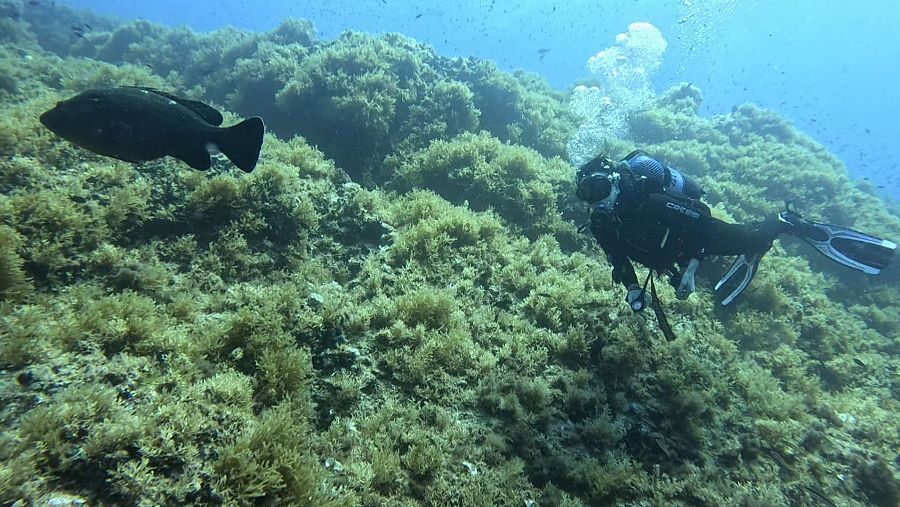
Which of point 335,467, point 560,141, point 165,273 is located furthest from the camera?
point 560,141

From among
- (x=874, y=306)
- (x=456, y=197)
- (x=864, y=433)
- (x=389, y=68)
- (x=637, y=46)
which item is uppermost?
(x=637, y=46)

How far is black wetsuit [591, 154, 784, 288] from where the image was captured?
19.1 feet

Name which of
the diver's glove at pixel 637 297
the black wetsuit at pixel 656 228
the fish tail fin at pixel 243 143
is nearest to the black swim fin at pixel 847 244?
the black wetsuit at pixel 656 228

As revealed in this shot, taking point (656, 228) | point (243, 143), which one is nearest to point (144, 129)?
point (243, 143)

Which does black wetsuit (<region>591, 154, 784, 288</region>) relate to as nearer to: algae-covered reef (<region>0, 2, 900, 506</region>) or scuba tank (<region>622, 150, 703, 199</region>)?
scuba tank (<region>622, 150, 703, 199</region>)

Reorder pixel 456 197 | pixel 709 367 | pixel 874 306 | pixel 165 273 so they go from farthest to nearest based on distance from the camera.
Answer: pixel 874 306
pixel 456 197
pixel 709 367
pixel 165 273

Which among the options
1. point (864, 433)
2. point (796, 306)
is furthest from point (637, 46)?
point (864, 433)

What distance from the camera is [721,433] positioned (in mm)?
5062

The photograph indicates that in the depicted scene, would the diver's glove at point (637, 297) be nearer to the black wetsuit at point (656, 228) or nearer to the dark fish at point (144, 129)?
the black wetsuit at point (656, 228)

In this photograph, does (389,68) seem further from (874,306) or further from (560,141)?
(874,306)

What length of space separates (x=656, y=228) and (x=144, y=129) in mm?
6403

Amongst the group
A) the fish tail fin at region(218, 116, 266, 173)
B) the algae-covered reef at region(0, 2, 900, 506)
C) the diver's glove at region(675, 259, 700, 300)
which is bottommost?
the algae-covered reef at region(0, 2, 900, 506)

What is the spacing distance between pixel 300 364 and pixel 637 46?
34.5 meters

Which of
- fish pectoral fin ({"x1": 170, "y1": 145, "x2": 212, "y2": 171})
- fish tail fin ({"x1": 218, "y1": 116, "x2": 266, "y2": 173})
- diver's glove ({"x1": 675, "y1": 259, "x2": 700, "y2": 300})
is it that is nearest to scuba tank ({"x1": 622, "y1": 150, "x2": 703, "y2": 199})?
diver's glove ({"x1": 675, "y1": 259, "x2": 700, "y2": 300})
